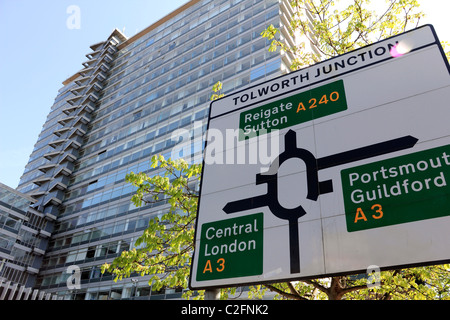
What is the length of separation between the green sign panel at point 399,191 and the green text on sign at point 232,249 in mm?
851

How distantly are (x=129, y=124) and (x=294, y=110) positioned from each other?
178 feet

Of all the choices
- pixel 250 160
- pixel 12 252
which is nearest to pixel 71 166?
pixel 12 252

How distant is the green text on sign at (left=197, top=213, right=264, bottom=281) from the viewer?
3.08m

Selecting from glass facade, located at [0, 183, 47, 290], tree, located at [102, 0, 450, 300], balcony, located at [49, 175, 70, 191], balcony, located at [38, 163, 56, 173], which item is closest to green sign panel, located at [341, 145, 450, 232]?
tree, located at [102, 0, 450, 300]

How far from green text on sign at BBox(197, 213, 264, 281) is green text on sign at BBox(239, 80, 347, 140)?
1134mm

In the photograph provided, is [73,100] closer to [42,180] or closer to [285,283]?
[42,180]

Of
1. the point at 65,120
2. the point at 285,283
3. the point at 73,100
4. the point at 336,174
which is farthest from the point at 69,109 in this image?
the point at 336,174

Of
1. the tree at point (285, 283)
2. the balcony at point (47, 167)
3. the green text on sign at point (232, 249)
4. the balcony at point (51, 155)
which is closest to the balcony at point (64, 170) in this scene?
the balcony at point (47, 167)

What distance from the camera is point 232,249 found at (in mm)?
3223

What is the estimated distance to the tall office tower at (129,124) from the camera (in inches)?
1656

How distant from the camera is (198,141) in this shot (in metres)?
40.7

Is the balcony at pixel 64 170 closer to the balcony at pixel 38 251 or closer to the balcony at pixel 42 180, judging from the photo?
the balcony at pixel 42 180

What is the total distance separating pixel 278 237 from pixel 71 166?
209 ft

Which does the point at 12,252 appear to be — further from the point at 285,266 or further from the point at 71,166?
Result: the point at 285,266
